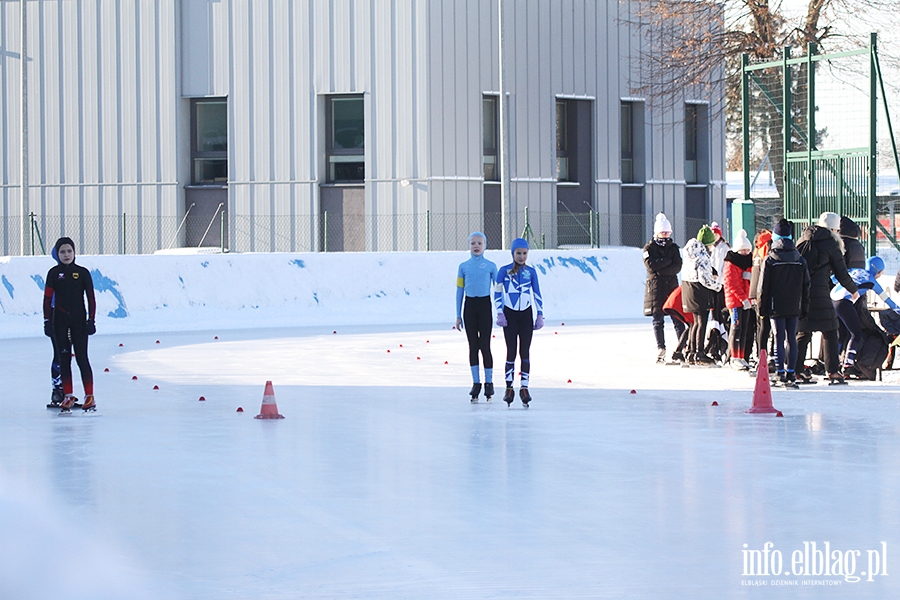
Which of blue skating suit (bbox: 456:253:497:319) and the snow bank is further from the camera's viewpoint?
the snow bank

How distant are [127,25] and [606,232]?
15.3 meters

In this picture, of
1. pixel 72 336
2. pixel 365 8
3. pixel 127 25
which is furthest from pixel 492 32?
pixel 72 336

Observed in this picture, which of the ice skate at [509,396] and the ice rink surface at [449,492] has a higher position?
the ice skate at [509,396]

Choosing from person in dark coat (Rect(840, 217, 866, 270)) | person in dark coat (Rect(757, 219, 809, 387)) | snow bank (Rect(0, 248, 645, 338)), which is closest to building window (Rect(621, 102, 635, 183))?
snow bank (Rect(0, 248, 645, 338))

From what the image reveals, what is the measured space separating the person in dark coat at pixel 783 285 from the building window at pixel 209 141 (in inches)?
1039

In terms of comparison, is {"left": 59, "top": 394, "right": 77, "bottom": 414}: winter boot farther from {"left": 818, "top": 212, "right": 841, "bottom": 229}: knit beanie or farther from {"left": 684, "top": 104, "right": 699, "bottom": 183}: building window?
{"left": 684, "top": 104, "right": 699, "bottom": 183}: building window

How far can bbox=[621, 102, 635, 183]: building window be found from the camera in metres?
41.1

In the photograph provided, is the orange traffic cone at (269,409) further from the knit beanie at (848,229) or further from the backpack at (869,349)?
the knit beanie at (848,229)

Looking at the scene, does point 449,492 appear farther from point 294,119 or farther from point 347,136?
point 347,136

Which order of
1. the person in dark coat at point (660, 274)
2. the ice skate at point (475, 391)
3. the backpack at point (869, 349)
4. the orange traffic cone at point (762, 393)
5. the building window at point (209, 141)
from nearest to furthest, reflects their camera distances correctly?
the orange traffic cone at point (762, 393)
the ice skate at point (475, 391)
the backpack at point (869, 349)
the person in dark coat at point (660, 274)
the building window at point (209, 141)

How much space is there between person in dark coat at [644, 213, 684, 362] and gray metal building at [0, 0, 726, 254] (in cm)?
1834

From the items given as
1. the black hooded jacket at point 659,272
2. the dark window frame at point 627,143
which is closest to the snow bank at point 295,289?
the black hooded jacket at point 659,272

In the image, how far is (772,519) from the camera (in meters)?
7.28

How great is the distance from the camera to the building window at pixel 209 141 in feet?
123
